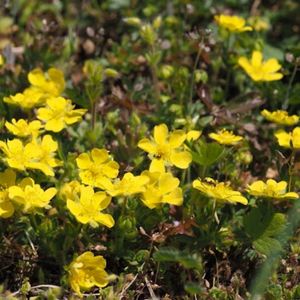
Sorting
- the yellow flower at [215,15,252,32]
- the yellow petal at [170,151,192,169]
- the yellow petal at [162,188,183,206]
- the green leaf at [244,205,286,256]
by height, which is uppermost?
the yellow flower at [215,15,252,32]

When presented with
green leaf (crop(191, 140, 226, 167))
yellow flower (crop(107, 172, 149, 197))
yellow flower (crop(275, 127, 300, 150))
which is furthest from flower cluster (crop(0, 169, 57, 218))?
yellow flower (crop(275, 127, 300, 150))

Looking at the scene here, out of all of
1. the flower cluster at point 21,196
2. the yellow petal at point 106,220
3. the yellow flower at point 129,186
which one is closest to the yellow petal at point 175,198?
the yellow flower at point 129,186

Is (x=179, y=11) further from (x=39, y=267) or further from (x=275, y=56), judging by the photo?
(x=39, y=267)

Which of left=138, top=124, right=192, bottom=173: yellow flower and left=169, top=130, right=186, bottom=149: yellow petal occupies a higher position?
left=169, top=130, right=186, bottom=149: yellow petal

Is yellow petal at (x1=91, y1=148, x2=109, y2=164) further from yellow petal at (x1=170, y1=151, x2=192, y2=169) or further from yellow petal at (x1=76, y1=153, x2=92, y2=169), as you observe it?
yellow petal at (x1=170, y1=151, x2=192, y2=169)

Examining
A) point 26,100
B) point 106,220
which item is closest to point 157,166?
point 106,220

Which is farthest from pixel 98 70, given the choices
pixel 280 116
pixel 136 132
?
pixel 280 116

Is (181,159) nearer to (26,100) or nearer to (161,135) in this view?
(161,135)
